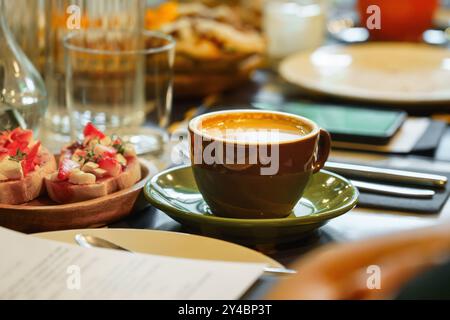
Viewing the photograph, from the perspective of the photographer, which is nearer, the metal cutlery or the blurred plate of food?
the metal cutlery

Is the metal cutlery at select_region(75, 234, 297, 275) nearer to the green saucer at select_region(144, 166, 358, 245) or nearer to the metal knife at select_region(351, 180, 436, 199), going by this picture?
the green saucer at select_region(144, 166, 358, 245)

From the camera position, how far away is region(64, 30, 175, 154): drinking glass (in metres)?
1.02

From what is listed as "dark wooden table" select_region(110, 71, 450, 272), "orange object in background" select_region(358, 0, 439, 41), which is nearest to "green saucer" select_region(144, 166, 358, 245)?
"dark wooden table" select_region(110, 71, 450, 272)

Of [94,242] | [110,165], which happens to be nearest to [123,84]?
[110,165]

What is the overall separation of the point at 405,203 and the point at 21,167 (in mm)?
369

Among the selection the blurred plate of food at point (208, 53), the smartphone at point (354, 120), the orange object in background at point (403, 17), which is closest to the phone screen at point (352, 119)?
the smartphone at point (354, 120)

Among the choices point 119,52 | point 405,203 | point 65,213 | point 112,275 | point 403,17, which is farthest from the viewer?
point 403,17

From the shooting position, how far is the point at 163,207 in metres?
0.74

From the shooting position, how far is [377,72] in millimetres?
1450

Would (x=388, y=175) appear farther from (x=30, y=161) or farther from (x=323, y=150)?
(x=30, y=161)

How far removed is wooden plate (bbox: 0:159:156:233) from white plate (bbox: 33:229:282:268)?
0.04 metres

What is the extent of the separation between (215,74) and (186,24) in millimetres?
89

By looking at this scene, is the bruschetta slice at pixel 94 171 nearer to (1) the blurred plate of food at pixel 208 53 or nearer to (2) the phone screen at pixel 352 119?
(2) the phone screen at pixel 352 119
